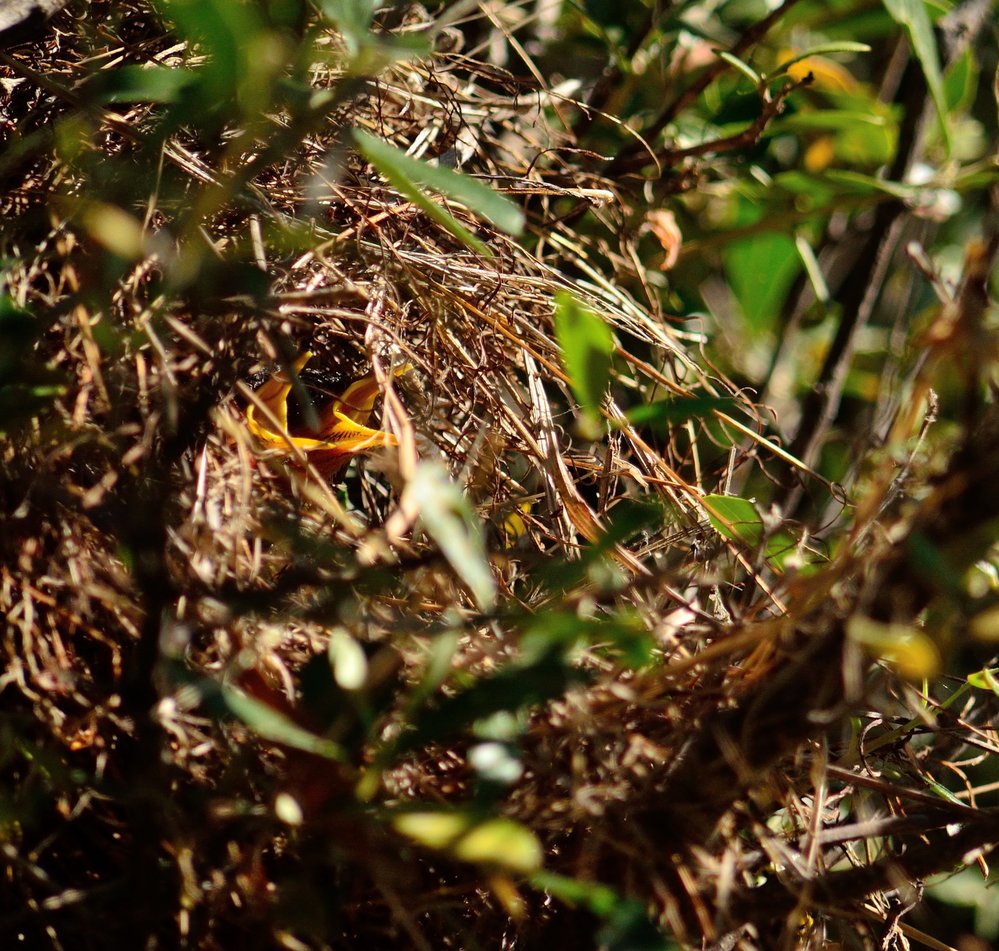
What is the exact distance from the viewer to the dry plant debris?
407 mm

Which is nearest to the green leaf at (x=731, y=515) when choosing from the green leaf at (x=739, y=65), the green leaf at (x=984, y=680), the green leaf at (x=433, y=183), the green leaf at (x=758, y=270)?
the green leaf at (x=984, y=680)

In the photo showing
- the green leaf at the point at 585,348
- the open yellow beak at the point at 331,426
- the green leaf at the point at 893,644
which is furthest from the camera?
the open yellow beak at the point at 331,426

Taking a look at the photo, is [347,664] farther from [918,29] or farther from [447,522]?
[918,29]

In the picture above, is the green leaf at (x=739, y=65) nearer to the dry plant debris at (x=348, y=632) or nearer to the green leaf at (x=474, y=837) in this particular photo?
the dry plant debris at (x=348, y=632)

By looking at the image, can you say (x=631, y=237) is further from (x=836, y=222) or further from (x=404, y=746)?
(x=404, y=746)

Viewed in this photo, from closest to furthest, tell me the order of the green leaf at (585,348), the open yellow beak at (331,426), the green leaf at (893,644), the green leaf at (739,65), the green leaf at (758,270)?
the green leaf at (893,644) → the green leaf at (585,348) → the open yellow beak at (331,426) → the green leaf at (739,65) → the green leaf at (758,270)

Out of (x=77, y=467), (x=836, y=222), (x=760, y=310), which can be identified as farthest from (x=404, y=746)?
(x=836, y=222)

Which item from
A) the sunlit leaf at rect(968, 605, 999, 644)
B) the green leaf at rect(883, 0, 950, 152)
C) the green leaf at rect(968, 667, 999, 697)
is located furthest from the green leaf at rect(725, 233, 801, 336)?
the sunlit leaf at rect(968, 605, 999, 644)

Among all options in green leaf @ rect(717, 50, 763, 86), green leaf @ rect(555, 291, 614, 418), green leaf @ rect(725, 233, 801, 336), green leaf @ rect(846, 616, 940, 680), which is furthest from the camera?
green leaf @ rect(725, 233, 801, 336)

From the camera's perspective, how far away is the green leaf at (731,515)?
64cm

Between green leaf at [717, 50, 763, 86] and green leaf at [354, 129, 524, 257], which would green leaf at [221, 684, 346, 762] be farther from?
green leaf at [717, 50, 763, 86]

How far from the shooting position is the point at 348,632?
0.45 meters

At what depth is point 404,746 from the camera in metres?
0.40

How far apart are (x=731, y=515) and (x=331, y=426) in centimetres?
27
